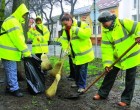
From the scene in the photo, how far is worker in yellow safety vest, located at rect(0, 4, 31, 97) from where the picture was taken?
643 cm

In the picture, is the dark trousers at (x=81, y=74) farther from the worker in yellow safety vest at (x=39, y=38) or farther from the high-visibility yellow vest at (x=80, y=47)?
the worker in yellow safety vest at (x=39, y=38)

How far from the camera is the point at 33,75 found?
6891mm

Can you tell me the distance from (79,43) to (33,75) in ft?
3.66

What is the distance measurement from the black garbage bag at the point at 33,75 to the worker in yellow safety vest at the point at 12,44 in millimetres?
250

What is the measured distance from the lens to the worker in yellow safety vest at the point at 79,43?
675 cm

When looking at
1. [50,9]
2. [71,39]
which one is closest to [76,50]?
[71,39]

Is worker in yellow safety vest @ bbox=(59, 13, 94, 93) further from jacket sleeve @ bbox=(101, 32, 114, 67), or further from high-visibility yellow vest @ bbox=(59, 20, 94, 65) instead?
jacket sleeve @ bbox=(101, 32, 114, 67)

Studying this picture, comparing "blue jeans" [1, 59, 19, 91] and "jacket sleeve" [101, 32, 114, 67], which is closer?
"jacket sleeve" [101, 32, 114, 67]

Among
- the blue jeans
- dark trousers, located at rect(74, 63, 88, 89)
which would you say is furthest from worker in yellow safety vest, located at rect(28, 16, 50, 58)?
the blue jeans

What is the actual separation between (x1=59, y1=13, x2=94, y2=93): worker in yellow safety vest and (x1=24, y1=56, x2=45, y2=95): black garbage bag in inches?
30.3

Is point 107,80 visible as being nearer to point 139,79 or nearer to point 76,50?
point 76,50

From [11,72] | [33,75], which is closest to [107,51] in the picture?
[33,75]

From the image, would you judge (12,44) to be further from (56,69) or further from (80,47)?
(56,69)

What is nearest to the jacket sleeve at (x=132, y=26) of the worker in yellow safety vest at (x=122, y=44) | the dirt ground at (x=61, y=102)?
the worker in yellow safety vest at (x=122, y=44)
